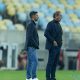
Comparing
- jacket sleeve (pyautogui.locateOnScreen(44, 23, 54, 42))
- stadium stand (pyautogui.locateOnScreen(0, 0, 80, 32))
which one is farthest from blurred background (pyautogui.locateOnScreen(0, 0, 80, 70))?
jacket sleeve (pyautogui.locateOnScreen(44, 23, 54, 42))

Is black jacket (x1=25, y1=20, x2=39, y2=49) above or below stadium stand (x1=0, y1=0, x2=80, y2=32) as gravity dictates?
below

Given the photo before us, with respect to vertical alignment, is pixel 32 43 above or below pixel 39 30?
below

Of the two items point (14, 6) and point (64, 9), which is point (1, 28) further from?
point (64, 9)

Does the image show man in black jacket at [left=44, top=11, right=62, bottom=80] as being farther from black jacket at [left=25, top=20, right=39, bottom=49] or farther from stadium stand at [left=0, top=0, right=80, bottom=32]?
stadium stand at [left=0, top=0, right=80, bottom=32]

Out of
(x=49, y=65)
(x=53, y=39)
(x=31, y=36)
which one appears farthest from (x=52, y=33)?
(x=49, y=65)

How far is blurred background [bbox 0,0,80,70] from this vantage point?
72.5 feet

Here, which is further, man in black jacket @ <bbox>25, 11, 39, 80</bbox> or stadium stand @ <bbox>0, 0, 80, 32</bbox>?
stadium stand @ <bbox>0, 0, 80, 32</bbox>

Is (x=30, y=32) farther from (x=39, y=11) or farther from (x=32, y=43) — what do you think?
(x=39, y=11)

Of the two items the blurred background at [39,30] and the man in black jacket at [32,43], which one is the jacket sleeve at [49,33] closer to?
the man in black jacket at [32,43]

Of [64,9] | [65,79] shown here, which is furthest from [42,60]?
[65,79]

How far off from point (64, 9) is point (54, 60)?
38.1 ft

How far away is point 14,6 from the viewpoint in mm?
22906

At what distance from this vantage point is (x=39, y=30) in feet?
74.4

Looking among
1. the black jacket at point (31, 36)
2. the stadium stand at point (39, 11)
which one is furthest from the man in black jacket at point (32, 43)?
the stadium stand at point (39, 11)
